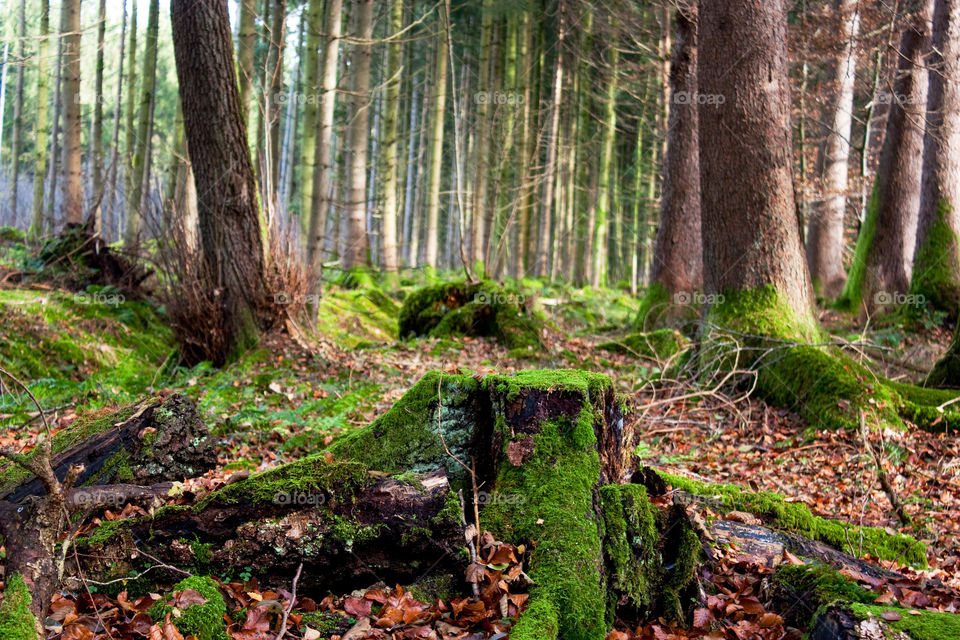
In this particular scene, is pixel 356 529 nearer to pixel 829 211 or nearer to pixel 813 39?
pixel 813 39

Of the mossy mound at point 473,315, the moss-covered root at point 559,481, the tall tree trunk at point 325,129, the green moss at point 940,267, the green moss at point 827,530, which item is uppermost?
the tall tree trunk at point 325,129

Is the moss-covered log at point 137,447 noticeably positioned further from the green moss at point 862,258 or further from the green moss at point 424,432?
the green moss at point 862,258

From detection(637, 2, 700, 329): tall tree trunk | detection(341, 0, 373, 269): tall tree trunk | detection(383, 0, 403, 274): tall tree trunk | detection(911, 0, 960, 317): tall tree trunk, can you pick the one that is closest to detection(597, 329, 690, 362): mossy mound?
detection(637, 2, 700, 329): tall tree trunk

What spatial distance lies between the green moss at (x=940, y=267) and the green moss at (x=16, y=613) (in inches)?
441

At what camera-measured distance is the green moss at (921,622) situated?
2.46m

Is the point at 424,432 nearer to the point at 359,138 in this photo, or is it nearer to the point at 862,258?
the point at 359,138

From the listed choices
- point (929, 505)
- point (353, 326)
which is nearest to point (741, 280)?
point (929, 505)

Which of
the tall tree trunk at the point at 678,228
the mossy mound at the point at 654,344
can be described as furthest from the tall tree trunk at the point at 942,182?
the mossy mound at the point at 654,344

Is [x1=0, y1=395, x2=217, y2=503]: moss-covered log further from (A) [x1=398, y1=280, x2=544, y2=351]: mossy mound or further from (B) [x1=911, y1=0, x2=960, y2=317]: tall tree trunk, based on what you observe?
(B) [x1=911, y1=0, x2=960, y2=317]: tall tree trunk

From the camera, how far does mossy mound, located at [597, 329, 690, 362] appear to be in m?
8.43

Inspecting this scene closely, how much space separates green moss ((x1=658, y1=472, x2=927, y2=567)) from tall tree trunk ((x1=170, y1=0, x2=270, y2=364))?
5250 millimetres

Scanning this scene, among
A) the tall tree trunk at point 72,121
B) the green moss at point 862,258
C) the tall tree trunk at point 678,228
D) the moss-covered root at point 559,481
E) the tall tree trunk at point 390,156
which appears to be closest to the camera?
the moss-covered root at point 559,481

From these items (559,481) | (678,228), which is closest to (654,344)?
(678,228)

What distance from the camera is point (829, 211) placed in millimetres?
15844
